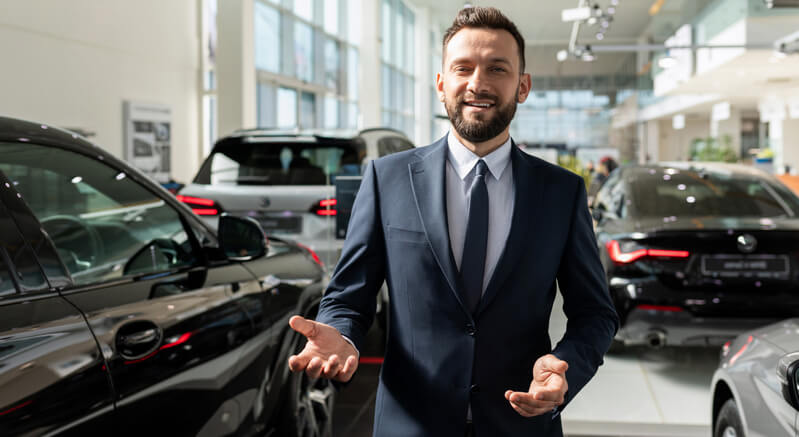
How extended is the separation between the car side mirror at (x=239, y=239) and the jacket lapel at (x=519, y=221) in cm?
126

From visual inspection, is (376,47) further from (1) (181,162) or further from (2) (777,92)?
(2) (777,92)

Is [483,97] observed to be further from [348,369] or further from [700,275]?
[700,275]

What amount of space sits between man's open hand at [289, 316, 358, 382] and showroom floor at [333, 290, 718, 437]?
6.88ft

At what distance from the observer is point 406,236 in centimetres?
151

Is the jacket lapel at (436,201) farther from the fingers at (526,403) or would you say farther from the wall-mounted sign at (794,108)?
the wall-mounted sign at (794,108)

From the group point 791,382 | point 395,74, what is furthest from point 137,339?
point 395,74

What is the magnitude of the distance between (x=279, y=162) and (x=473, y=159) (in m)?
3.80

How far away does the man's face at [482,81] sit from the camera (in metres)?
1.49

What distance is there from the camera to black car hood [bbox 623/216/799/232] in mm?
4461

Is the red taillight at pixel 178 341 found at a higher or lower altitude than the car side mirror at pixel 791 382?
higher

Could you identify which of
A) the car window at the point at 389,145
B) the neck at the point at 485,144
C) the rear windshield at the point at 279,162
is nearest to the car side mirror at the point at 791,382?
the neck at the point at 485,144

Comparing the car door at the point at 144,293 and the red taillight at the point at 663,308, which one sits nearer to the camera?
the car door at the point at 144,293

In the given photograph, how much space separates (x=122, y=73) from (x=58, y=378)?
35.7 feet

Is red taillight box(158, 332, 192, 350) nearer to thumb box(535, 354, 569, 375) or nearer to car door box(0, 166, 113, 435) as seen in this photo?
car door box(0, 166, 113, 435)
